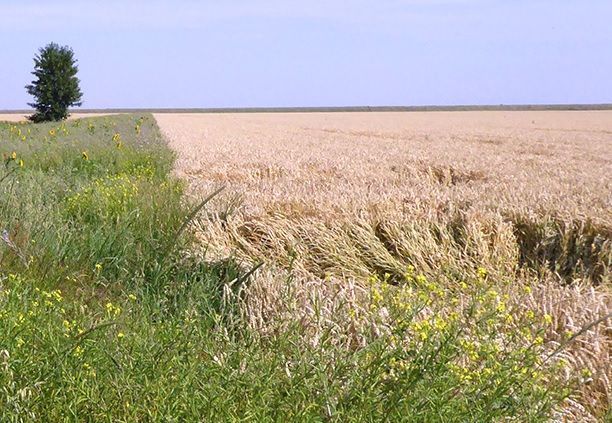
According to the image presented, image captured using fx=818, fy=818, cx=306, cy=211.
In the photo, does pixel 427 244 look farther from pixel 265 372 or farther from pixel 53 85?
pixel 53 85

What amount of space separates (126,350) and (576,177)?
713 cm

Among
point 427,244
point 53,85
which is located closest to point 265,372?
point 427,244

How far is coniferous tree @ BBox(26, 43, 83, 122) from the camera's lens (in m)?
49.4

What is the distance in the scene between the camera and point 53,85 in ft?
164

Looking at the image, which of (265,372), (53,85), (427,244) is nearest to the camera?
(265,372)

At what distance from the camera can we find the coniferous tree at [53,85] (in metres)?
49.4

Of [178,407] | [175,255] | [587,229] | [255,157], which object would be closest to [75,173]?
[255,157]

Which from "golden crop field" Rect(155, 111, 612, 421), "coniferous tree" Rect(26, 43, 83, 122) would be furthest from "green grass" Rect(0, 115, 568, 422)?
"coniferous tree" Rect(26, 43, 83, 122)

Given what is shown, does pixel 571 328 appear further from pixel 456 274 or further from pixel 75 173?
pixel 75 173

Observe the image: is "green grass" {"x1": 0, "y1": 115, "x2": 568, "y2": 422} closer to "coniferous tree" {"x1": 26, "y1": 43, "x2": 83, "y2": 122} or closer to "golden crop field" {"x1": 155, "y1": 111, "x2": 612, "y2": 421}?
"golden crop field" {"x1": 155, "y1": 111, "x2": 612, "y2": 421}

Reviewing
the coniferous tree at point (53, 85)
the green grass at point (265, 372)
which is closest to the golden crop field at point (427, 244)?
the green grass at point (265, 372)

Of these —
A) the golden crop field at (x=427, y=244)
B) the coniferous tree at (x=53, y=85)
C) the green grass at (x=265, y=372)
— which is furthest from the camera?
the coniferous tree at (x=53, y=85)

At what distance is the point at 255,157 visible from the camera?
1300cm

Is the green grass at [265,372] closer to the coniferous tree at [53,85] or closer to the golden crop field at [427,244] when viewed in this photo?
the golden crop field at [427,244]
